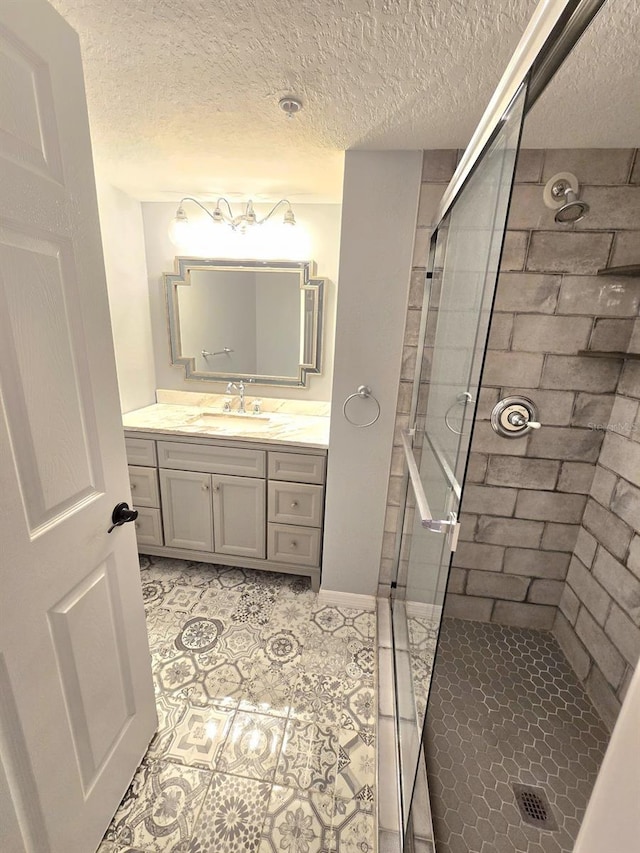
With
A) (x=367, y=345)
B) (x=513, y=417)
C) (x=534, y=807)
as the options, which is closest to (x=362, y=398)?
(x=367, y=345)

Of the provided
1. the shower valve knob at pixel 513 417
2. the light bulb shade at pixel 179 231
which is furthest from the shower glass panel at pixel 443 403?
the light bulb shade at pixel 179 231

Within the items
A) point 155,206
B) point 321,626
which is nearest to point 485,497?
point 321,626

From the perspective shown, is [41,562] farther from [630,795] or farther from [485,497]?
[485,497]

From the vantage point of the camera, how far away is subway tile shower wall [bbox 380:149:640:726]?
1.37 metres

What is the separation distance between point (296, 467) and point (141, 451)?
87 cm

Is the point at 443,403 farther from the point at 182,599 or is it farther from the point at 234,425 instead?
the point at 182,599

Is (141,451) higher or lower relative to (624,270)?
lower

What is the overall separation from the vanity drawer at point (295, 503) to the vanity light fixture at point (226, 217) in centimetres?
141

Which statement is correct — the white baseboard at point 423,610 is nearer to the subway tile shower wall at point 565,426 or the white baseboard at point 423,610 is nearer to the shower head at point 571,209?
the subway tile shower wall at point 565,426

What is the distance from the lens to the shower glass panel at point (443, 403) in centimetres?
76

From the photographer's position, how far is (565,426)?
5.10 ft

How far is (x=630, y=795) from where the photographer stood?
27 cm

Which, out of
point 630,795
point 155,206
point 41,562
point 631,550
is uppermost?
point 155,206

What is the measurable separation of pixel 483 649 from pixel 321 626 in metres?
0.77
